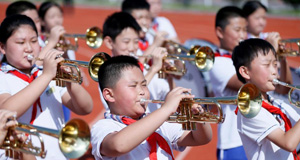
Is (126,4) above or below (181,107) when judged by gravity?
above

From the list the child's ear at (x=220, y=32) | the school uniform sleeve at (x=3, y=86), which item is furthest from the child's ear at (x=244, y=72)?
the school uniform sleeve at (x=3, y=86)

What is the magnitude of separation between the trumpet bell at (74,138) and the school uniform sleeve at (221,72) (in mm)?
2413

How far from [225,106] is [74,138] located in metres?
2.29

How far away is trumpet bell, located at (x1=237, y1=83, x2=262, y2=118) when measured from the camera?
299 cm

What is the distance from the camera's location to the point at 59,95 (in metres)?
3.77

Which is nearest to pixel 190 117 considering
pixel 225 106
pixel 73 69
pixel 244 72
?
pixel 244 72

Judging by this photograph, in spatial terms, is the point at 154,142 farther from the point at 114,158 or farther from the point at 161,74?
the point at 161,74

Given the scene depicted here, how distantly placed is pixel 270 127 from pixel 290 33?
15.5m

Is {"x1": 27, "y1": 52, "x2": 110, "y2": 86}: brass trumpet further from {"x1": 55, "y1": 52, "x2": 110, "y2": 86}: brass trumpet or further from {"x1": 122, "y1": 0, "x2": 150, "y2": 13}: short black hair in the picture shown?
{"x1": 122, "y1": 0, "x2": 150, "y2": 13}: short black hair

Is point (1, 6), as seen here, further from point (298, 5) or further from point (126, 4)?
point (126, 4)

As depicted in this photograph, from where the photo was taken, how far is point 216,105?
3.01m

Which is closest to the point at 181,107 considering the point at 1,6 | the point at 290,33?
the point at 290,33

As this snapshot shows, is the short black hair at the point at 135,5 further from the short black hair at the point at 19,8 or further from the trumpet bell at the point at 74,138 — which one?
the trumpet bell at the point at 74,138

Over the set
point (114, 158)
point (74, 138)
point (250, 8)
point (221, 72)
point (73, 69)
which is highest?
point (250, 8)
